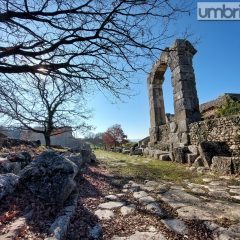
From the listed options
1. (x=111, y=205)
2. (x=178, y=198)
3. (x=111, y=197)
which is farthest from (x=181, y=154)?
(x=111, y=205)

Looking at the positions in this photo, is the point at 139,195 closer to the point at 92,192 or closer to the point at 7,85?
the point at 92,192

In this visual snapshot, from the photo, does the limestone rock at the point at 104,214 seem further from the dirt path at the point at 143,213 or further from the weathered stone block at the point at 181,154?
the weathered stone block at the point at 181,154

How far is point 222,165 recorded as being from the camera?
6.95 meters

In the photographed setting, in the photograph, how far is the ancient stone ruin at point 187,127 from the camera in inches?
319

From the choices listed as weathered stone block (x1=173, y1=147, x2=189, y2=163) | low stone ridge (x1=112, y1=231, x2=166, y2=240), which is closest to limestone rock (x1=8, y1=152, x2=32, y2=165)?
low stone ridge (x1=112, y1=231, x2=166, y2=240)

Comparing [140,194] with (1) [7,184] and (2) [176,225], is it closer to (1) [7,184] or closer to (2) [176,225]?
(2) [176,225]

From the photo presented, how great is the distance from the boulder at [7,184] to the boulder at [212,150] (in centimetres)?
592

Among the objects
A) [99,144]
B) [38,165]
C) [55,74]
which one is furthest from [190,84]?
[99,144]

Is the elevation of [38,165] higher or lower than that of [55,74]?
lower

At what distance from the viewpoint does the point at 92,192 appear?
501cm

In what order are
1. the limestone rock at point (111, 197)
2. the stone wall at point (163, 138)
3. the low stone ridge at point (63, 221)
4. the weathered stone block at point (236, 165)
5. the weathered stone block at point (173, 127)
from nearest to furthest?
the low stone ridge at point (63, 221) < the limestone rock at point (111, 197) < the weathered stone block at point (236, 165) < the weathered stone block at point (173, 127) < the stone wall at point (163, 138)

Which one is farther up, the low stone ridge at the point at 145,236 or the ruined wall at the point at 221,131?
the ruined wall at the point at 221,131

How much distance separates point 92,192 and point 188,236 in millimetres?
2500

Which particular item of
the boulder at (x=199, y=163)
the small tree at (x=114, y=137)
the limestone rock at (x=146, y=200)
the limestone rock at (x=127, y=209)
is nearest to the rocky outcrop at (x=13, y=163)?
the limestone rock at (x=127, y=209)
